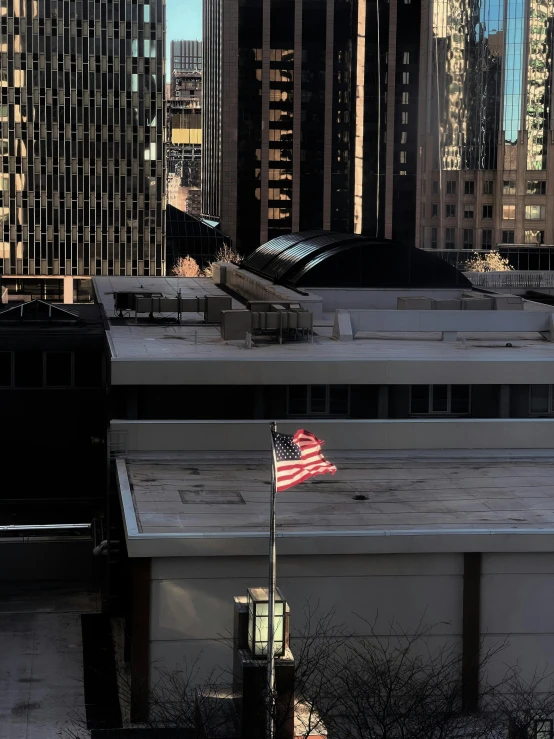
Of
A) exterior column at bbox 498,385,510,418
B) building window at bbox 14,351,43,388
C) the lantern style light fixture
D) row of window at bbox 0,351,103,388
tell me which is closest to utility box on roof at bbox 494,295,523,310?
exterior column at bbox 498,385,510,418

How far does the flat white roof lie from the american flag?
16.1 ft

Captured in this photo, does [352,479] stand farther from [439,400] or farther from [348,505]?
[439,400]

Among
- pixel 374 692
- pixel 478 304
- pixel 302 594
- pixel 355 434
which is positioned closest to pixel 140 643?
pixel 302 594

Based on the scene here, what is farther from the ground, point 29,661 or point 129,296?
point 129,296

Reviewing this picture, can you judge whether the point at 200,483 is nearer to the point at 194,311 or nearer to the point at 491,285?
the point at 194,311

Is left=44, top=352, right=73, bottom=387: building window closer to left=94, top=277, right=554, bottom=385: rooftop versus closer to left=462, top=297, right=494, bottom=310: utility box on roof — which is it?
left=94, top=277, right=554, bottom=385: rooftop

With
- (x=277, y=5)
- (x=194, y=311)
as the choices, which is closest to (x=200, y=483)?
(x=194, y=311)

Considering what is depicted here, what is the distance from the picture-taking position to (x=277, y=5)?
19888cm

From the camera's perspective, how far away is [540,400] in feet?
159

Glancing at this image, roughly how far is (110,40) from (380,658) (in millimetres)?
144274

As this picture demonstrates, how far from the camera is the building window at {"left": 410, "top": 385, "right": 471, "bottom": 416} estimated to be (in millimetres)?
47938

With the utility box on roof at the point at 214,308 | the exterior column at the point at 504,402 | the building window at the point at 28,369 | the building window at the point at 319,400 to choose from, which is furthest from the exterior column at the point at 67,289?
the exterior column at the point at 504,402

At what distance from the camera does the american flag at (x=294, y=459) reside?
102 ft

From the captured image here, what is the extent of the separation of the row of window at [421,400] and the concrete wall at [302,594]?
11.2 m
